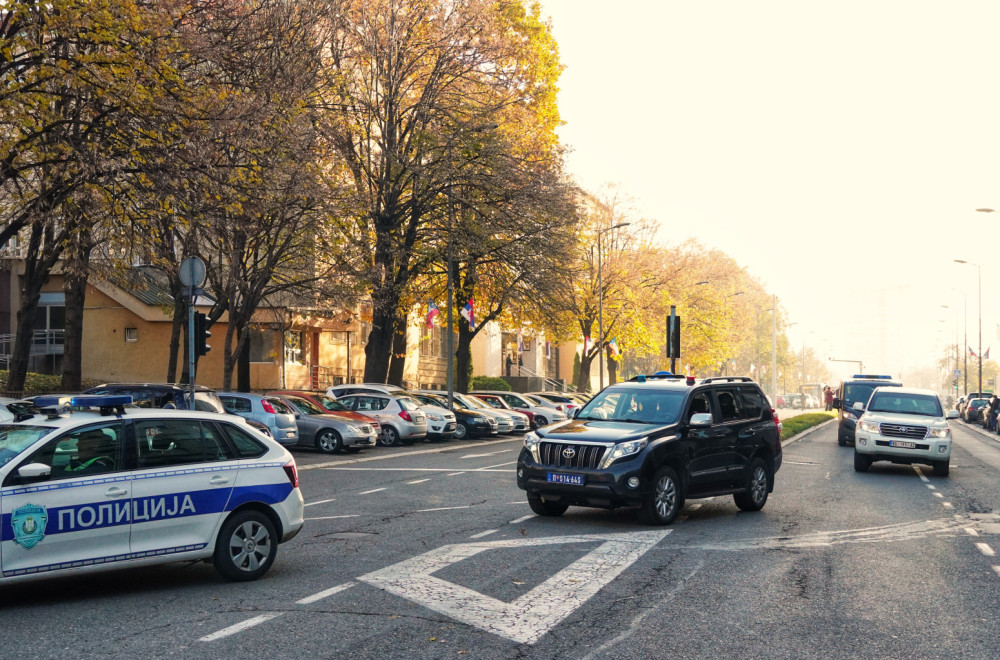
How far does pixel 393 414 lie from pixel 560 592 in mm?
20536

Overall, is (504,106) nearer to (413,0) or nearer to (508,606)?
(413,0)

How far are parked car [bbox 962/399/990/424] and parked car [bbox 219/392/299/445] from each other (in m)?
41.9

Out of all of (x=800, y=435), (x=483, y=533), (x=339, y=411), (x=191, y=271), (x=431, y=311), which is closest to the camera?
(x=483, y=533)

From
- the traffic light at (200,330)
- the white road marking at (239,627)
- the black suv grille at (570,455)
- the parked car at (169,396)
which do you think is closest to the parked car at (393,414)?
the traffic light at (200,330)

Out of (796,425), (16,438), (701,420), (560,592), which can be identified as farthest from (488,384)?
(16,438)

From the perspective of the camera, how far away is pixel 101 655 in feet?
21.1

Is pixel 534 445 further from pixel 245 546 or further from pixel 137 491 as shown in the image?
pixel 137 491

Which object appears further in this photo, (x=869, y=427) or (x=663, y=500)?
(x=869, y=427)

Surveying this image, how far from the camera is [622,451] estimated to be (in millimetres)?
12133

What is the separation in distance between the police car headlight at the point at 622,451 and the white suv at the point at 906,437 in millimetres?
10739

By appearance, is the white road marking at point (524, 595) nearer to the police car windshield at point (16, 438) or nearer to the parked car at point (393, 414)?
the police car windshield at point (16, 438)

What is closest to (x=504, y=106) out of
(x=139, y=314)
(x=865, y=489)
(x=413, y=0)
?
(x=413, y=0)

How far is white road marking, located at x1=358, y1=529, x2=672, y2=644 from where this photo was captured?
7.42 metres

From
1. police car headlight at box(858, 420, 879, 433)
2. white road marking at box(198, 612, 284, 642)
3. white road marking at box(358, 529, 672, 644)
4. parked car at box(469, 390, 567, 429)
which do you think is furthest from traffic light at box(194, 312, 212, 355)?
parked car at box(469, 390, 567, 429)
